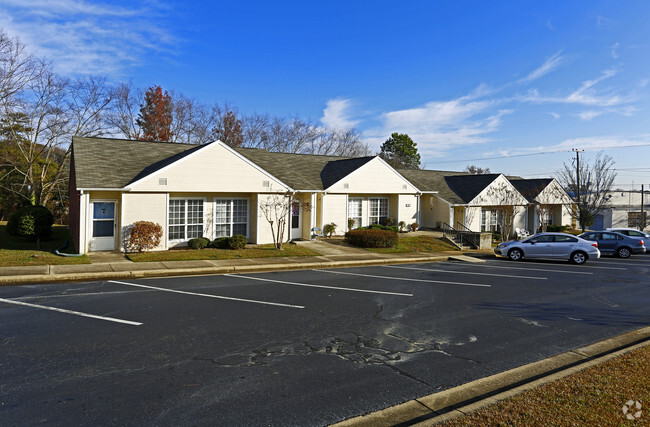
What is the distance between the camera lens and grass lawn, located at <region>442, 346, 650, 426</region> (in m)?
4.53

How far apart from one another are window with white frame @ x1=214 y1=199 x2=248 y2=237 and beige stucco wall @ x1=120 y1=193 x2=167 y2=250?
283cm

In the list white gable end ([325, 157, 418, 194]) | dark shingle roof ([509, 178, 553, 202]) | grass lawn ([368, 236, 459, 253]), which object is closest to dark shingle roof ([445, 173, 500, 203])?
dark shingle roof ([509, 178, 553, 202])

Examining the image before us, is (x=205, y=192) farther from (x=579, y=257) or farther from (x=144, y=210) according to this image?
(x=579, y=257)

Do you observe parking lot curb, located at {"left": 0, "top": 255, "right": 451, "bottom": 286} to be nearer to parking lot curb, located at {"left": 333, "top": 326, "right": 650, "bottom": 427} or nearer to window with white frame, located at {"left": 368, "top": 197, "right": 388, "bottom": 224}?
window with white frame, located at {"left": 368, "top": 197, "right": 388, "bottom": 224}

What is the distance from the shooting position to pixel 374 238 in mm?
23203

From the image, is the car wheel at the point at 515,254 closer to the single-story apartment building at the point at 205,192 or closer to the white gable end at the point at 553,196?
the single-story apartment building at the point at 205,192

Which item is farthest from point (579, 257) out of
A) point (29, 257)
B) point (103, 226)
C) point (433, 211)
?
point (29, 257)

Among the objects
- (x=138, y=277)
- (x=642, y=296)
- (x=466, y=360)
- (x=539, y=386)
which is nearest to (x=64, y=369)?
(x=466, y=360)

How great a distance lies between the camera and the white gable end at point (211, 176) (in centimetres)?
1924

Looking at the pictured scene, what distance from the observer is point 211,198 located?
70.4 feet

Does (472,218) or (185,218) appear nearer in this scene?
(185,218)

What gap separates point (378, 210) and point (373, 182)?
2.32 meters

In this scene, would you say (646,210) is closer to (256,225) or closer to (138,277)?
(256,225)

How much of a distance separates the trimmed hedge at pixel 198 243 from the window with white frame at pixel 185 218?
753 mm
